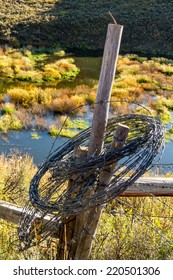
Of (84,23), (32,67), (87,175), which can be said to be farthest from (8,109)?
(84,23)

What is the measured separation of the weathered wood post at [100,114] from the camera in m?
2.49

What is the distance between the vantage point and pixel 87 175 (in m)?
2.72

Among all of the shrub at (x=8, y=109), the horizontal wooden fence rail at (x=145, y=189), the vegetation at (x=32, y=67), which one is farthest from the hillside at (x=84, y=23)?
the horizontal wooden fence rail at (x=145, y=189)

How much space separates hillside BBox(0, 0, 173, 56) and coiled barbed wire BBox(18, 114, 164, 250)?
28.9m

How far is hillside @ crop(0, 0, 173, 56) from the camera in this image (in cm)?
3341

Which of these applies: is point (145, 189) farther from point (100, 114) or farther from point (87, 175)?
point (100, 114)

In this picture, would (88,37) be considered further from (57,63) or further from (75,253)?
(75,253)

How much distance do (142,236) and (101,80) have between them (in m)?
1.58

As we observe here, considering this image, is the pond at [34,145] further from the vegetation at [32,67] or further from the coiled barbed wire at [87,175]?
the coiled barbed wire at [87,175]

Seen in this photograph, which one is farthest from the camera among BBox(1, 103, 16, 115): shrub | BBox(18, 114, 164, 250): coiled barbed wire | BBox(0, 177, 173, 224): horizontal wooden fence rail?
BBox(1, 103, 16, 115): shrub

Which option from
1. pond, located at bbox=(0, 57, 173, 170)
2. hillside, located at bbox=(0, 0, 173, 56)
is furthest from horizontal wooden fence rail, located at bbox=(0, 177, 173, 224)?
hillside, located at bbox=(0, 0, 173, 56)

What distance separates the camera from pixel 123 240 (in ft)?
11.6

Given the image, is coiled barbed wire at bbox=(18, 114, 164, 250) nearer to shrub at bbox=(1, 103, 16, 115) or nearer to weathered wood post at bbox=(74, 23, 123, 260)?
weathered wood post at bbox=(74, 23, 123, 260)

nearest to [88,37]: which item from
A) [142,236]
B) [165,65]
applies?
[165,65]
